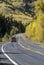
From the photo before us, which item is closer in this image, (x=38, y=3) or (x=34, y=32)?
(x=38, y=3)

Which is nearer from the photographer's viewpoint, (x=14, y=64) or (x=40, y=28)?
(x=14, y=64)

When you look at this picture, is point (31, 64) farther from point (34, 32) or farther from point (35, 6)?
point (34, 32)

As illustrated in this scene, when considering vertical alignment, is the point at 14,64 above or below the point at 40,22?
above

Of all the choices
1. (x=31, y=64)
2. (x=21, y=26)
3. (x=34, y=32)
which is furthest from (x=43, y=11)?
(x=21, y=26)

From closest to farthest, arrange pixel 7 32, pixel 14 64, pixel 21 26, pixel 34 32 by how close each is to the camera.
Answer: pixel 14 64 → pixel 34 32 → pixel 7 32 → pixel 21 26

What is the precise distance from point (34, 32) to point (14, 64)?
61431mm

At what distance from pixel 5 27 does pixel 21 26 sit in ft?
107

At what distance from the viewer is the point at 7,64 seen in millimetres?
18672

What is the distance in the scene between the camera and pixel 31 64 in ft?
62.3

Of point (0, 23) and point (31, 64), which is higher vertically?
point (31, 64)

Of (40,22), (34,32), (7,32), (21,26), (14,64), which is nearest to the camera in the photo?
(14,64)

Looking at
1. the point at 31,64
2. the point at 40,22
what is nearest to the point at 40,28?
the point at 40,22

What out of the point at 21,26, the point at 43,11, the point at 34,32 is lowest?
the point at 21,26

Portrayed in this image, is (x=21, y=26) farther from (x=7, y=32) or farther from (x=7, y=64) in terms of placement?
(x=7, y=64)
